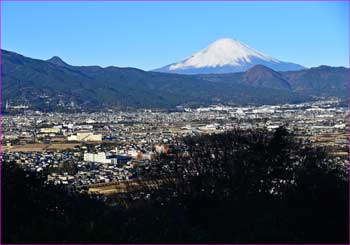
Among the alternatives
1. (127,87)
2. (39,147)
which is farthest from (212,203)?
(127,87)

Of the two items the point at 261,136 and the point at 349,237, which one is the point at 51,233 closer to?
the point at 349,237

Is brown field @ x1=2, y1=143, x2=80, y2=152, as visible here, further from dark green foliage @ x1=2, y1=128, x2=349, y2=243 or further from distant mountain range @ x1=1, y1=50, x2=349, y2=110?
distant mountain range @ x1=1, y1=50, x2=349, y2=110

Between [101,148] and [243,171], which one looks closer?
[243,171]

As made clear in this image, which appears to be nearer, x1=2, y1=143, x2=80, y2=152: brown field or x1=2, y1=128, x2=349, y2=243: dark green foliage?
x1=2, y1=128, x2=349, y2=243: dark green foliage

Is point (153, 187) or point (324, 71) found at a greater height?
point (324, 71)

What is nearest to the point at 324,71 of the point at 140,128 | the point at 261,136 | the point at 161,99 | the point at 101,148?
the point at 161,99

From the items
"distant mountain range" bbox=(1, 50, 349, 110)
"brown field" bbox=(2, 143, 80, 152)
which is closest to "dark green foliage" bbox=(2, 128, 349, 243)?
"brown field" bbox=(2, 143, 80, 152)
